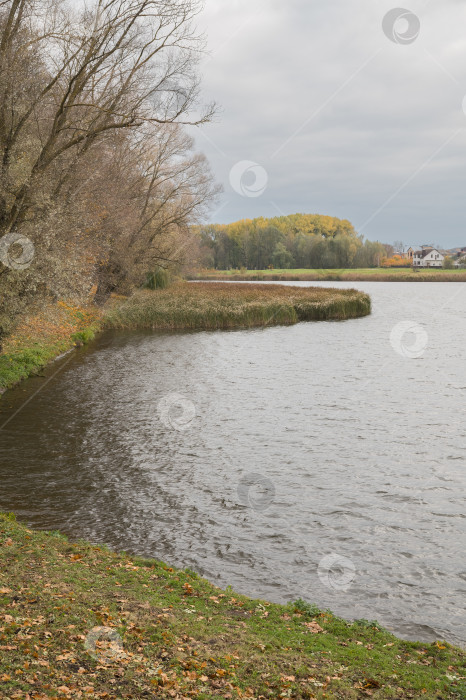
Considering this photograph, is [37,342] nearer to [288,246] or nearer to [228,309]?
[228,309]

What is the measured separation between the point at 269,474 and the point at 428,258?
173m

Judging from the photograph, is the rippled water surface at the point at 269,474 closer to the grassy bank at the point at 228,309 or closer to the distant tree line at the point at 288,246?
the grassy bank at the point at 228,309

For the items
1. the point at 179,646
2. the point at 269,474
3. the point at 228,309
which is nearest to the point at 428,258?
the point at 228,309

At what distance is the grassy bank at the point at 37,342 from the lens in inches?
784

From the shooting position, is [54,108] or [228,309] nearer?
[54,108]

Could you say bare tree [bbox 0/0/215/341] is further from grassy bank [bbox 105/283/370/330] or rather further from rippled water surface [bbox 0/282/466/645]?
grassy bank [bbox 105/283/370/330]

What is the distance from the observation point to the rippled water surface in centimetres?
853

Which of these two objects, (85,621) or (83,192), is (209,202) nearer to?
(83,192)

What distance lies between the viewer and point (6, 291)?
666 inches

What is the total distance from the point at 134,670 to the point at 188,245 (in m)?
48.7

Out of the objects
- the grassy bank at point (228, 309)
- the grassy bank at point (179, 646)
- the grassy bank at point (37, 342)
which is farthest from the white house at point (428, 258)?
the grassy bank at point (179, 646)

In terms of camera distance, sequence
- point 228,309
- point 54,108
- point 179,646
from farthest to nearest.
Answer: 1. point 228,309
2. point 54,108
3. point 179,646

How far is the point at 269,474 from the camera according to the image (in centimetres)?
1288

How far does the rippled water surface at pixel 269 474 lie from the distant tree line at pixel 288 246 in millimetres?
122090
